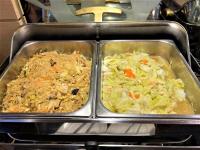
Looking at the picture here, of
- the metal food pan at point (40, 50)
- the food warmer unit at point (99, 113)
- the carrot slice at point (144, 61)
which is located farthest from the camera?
the carrot slice at point (144, 61)

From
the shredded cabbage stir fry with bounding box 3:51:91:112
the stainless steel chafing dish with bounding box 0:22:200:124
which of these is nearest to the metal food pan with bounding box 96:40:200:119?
the stainless steel chafing dish with bounding box 0:22:200:124

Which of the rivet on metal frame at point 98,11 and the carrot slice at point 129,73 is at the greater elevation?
the rivet on metal frame at point 98,11

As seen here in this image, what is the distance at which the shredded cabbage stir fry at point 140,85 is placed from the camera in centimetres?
120

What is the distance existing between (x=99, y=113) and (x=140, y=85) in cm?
34

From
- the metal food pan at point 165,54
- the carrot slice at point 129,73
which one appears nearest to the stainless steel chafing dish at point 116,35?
the metal food pan at point 165,54

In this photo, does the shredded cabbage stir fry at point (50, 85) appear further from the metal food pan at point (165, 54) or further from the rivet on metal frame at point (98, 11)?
the rivet on metal frame at point (98, 11)

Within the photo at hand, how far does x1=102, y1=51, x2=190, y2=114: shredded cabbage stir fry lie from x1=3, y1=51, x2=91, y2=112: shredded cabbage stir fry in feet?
0.40

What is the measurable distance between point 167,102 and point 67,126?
490mm

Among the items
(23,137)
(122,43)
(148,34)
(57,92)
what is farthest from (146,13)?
(23,137)

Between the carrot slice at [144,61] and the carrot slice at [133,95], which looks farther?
the carrot slice at [144,61]

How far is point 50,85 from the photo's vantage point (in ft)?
4.27

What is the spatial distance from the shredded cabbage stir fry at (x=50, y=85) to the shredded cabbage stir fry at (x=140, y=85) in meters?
0.12

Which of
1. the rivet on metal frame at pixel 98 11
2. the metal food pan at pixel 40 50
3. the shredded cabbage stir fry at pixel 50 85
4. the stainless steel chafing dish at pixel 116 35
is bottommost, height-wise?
the shredded cabbage stir fry at pixel 50 85

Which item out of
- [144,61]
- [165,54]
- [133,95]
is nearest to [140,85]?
[133,95]
